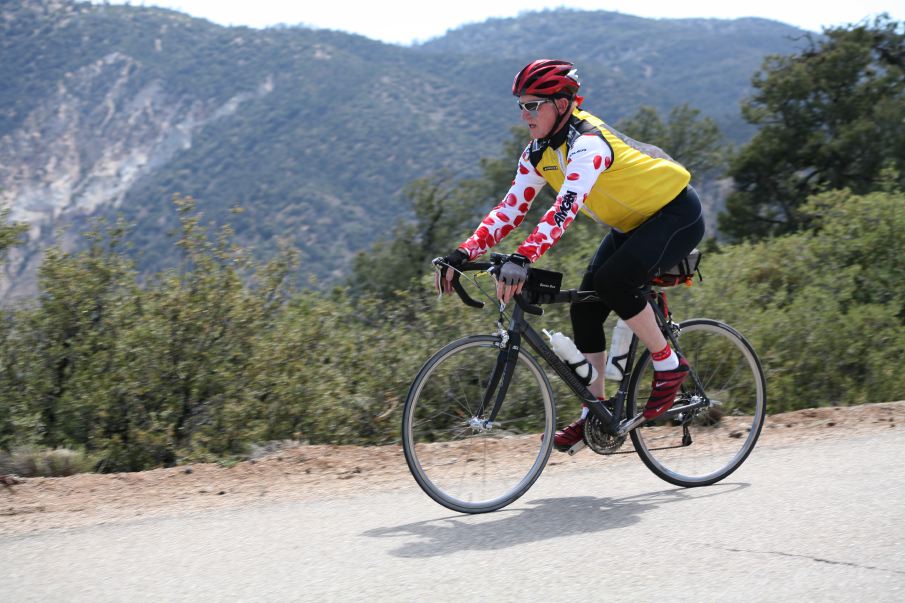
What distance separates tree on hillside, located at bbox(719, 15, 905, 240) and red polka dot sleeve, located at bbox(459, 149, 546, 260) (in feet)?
111

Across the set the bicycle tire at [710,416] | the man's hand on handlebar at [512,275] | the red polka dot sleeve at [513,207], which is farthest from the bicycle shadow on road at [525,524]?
the red polka dot sleeve at [513,207]

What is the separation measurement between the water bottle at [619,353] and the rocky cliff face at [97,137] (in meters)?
126

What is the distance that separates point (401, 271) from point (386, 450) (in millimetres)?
33137

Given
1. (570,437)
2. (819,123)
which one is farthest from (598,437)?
(819,123)

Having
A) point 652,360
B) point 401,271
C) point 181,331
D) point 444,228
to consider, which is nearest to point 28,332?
point 181,331

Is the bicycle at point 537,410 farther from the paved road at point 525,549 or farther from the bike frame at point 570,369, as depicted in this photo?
the paved road at point 525,549

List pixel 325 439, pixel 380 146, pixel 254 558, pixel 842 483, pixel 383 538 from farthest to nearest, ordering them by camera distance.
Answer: pixel 380 146 → pixel 325 439 → pixel 842 483 → pixel 383 538 → pixel 254 558

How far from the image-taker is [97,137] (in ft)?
454

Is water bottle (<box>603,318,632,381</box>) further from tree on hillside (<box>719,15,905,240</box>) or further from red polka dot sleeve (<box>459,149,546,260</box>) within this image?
tree on hillside (<box>719,15,905,240</box>)

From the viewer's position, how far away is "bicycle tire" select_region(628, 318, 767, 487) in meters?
4.94

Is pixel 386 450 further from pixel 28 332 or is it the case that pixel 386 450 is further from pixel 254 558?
pixel 28 332

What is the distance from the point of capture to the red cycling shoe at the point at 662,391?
4.76 meters

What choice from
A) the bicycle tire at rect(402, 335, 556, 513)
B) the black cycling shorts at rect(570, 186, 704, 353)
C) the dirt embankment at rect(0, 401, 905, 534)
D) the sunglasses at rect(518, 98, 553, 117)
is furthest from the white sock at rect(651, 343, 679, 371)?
the sunglasses at rect(518, 98, 553, 117)

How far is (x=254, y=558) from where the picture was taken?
3709 millimetres
